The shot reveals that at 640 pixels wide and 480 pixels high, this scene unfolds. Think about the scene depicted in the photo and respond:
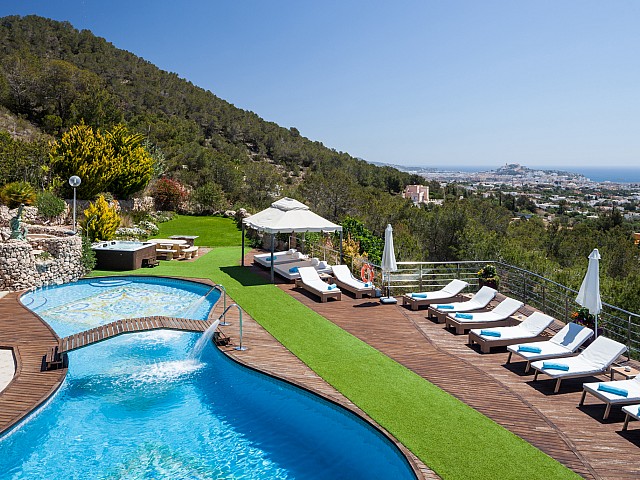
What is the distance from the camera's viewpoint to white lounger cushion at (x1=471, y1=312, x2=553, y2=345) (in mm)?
8969

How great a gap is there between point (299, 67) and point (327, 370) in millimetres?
28176

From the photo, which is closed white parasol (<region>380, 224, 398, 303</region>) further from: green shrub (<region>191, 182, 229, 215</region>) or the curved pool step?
green shrub (<region>191, 182, 229, 215</region>)

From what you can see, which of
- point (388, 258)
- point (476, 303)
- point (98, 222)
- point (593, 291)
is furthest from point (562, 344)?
point (98, 222)

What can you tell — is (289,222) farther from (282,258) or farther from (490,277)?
(490,277)

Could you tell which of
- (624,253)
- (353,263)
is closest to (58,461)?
(353,263)

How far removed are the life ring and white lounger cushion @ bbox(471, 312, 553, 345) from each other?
458 centimetres

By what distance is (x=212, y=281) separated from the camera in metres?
14.8

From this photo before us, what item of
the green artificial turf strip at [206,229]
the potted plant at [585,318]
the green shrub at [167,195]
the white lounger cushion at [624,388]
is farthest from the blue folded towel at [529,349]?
the green shrub at [167,195]

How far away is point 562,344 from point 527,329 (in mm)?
885

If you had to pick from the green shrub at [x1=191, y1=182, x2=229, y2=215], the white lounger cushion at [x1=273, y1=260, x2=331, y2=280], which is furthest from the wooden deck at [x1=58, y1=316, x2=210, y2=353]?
the green shrub at [x1=191, y1=182, x2=229, y2=215]

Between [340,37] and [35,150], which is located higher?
[340,37]

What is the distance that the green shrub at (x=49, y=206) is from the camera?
20.2 meters

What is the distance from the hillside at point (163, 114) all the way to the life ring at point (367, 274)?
555 inches

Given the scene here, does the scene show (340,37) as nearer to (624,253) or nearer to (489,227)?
(489,227)
